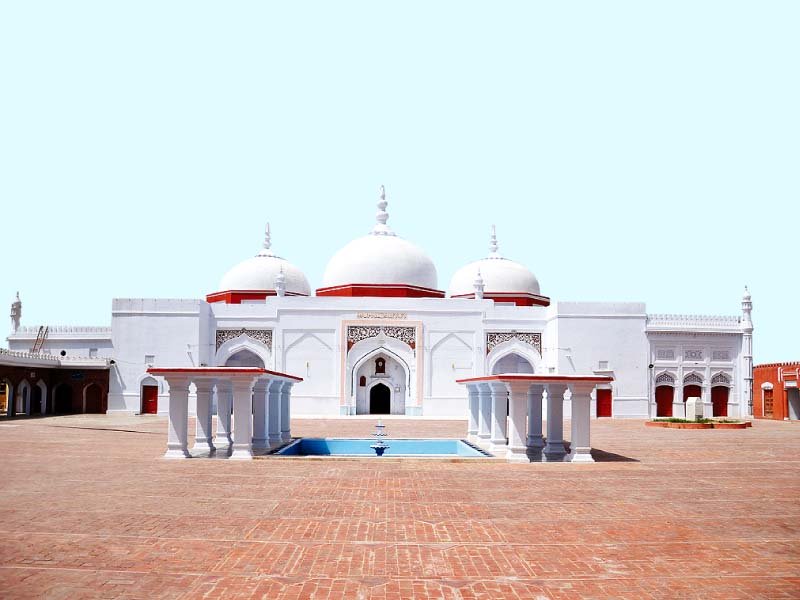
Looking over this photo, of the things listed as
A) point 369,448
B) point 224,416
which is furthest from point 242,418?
point 224,416

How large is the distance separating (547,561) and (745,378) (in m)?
25.7

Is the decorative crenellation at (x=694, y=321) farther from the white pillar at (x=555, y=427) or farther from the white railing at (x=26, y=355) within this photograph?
the white railing at (x=26, y=355)

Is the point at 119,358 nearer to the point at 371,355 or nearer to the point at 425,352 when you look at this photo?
the point at 371,355

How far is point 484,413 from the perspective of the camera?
56.9 ft

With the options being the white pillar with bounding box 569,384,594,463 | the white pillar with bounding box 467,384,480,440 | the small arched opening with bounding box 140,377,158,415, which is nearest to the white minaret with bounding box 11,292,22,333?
the small arched opening with bounding box 140,377,158,415

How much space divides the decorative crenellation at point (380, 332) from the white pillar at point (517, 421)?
14.9 m

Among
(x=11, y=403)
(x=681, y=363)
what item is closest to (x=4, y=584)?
(x=11, y=403)

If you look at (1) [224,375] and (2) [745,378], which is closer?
(1) [224,375]

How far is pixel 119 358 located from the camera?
90.5ft

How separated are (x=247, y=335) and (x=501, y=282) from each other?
1124 centimetres

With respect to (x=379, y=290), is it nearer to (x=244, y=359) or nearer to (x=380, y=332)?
(x=380, y=332)

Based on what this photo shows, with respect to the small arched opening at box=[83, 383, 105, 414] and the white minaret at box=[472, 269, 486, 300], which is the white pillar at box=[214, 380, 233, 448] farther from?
the white minaret at box=[472, 269, 486, 300]

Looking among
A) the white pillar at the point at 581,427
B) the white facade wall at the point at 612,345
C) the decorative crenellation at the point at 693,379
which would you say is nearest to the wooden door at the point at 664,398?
the decorative crenellation at the point at 693,379

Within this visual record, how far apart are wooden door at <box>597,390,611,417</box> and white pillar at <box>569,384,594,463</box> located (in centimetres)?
1555
